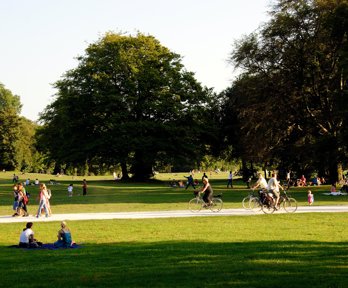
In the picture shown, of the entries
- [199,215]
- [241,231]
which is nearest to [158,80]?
[199,215]

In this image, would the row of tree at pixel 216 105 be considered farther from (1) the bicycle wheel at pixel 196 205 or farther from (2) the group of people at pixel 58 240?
(2) the group of people at pixel 58 240

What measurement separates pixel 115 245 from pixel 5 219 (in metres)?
11.2

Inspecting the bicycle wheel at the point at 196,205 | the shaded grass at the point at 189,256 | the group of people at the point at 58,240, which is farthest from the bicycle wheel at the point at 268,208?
the group of people at the point at 58,240

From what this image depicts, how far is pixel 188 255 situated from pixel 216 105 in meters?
65.6

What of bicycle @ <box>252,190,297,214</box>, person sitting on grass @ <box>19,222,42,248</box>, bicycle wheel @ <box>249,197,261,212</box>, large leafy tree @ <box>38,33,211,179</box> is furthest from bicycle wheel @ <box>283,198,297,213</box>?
large leafy tree @ <box>38,33,211,179</box>

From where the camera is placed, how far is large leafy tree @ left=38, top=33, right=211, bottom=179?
217ft

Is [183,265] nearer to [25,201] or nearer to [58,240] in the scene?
[58,240]

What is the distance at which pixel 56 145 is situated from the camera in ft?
235

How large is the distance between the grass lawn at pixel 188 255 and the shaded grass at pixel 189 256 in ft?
0.06

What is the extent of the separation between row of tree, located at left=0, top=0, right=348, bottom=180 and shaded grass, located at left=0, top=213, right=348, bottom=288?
26.2 meters

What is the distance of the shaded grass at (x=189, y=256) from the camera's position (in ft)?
36.8

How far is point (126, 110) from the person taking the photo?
222 feet

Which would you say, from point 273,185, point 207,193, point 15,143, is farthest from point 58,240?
point 15,143

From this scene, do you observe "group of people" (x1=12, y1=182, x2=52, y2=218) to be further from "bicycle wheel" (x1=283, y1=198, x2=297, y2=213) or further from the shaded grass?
"bicycle wheel" (x1=283, y1=198, x2=297, y2=213)
